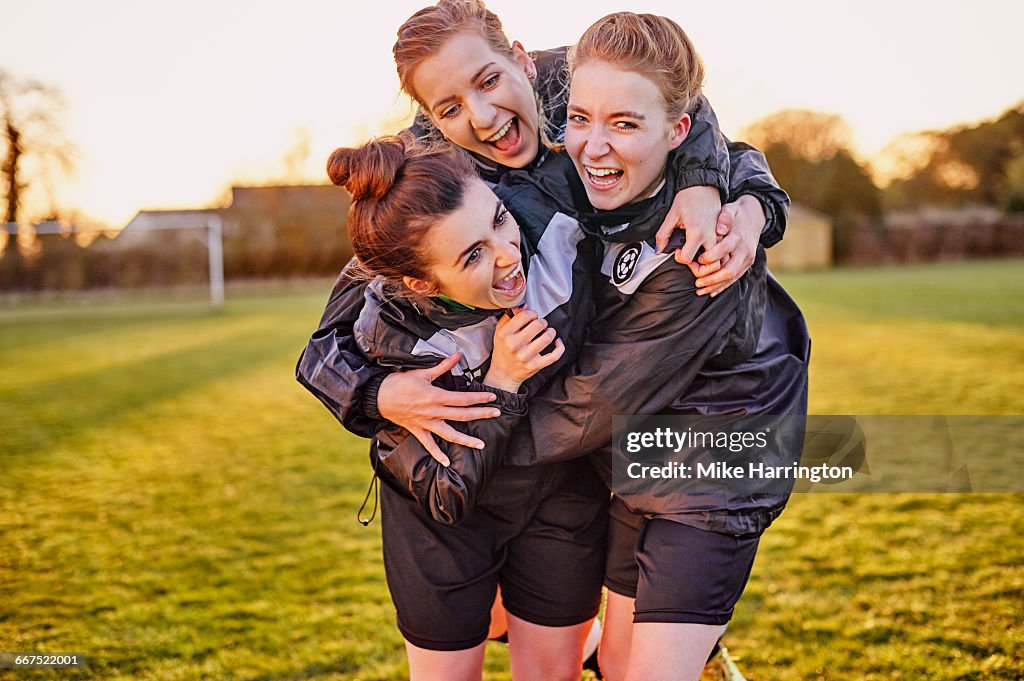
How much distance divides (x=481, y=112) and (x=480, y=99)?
0.04 meters

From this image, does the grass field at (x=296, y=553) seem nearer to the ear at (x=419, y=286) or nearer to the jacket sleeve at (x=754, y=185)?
the jacket sleeve at (x=754, y=185)

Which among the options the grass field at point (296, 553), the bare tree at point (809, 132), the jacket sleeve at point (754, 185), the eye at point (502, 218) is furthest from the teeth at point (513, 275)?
the bare tree at point (809, 132)

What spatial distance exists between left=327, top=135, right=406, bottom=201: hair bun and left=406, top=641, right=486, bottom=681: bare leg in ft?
4.01

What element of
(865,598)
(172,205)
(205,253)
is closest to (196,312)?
(205,253)

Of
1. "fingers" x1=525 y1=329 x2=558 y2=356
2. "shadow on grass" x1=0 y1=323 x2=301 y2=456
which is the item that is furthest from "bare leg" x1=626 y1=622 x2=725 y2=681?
"shadow on grass" x1=0 y1=323 x2=301 y2=456

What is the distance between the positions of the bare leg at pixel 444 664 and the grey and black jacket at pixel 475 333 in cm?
41

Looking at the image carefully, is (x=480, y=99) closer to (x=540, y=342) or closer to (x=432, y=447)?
(x=540, y=342)

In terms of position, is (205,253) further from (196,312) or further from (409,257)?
(409,257)

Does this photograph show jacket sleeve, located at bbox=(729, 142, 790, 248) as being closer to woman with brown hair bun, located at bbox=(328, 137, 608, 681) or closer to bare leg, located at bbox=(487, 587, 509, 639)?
woman with brown hair bun, located at bbox=(328, 137, 608, 681)

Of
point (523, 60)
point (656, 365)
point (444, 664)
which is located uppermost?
point (523, 60)

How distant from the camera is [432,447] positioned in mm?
2146

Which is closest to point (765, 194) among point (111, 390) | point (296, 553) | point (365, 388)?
point (365, 388)

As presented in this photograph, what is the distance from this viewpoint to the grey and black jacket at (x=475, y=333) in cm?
213

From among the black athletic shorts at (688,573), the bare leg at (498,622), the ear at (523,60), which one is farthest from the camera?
the bare leg at (498,622)
